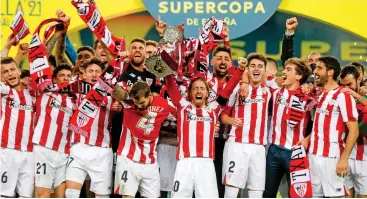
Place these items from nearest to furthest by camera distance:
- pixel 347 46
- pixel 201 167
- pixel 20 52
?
pixel 201 167 → pixel 20 52 → pixel 347 46

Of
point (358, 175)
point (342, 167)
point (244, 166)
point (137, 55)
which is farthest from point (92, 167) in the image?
point (358, 175)

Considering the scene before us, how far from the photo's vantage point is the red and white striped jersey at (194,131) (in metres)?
8.70

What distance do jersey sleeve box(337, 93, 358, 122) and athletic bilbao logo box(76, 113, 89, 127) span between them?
8.11 feet

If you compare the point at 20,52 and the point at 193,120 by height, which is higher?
the point at 20,52

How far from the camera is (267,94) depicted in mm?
9047

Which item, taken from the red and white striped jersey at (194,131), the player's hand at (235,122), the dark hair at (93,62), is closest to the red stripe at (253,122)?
the player's hand at (235,122)

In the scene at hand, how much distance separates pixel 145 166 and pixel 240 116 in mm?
1074

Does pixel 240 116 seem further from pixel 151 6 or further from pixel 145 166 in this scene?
pixel 151 6

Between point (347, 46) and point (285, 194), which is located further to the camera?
point (347, 46)

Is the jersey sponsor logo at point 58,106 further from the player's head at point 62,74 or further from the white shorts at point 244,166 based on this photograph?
the white shorts at point 244,166

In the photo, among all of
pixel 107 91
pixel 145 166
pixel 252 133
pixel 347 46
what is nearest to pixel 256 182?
pixel 252 133

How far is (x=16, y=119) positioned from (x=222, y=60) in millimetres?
2145

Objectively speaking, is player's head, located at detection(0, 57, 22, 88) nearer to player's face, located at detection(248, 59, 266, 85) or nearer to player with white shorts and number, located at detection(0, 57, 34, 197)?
player with white shorts and number, located at detection(0, 57, 34, 197)

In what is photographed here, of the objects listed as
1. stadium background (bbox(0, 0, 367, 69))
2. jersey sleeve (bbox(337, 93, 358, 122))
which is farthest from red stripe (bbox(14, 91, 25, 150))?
jersey sleeve (bbox(337, 93, 358, 122))
